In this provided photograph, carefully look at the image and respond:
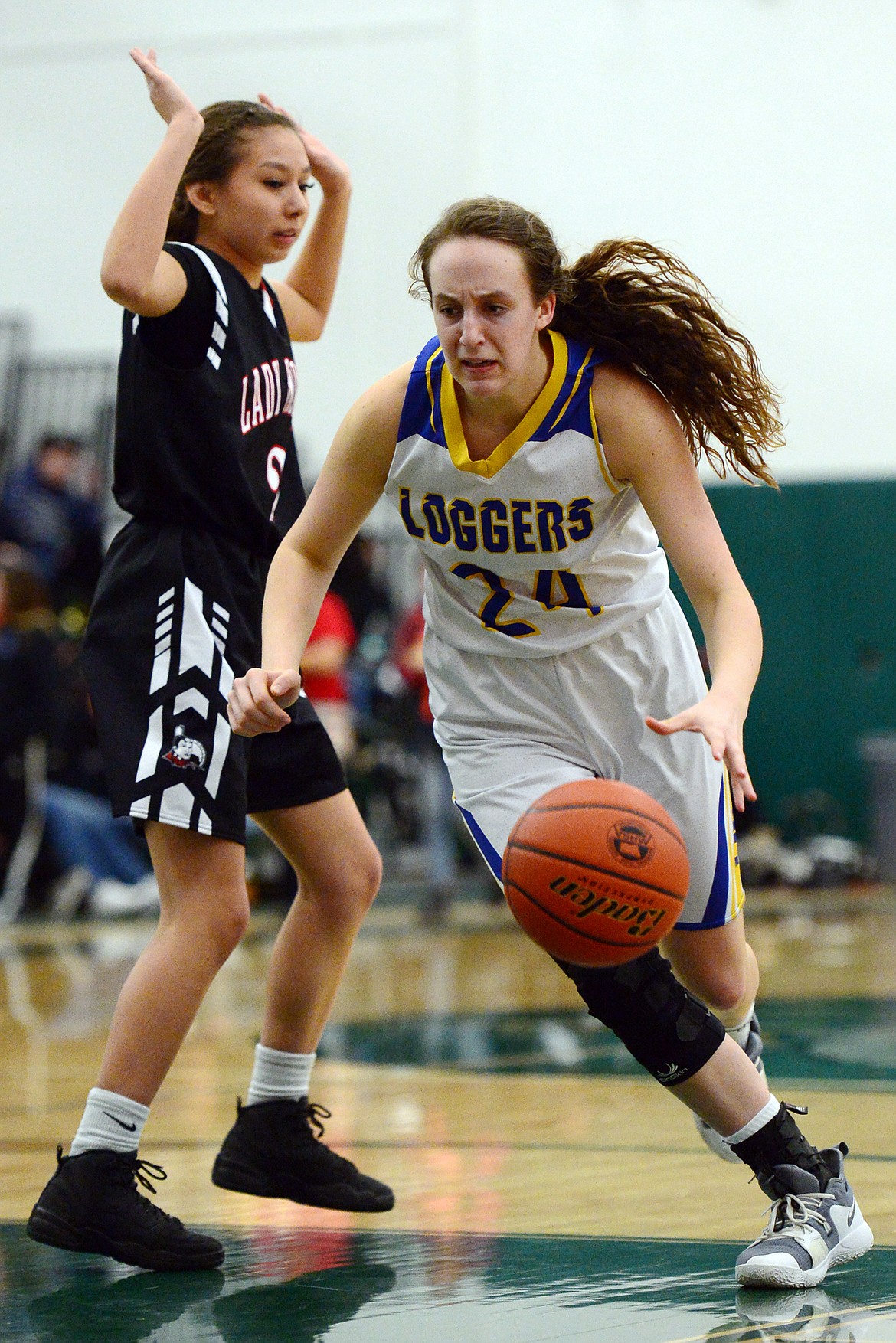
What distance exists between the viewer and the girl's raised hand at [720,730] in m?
2.63

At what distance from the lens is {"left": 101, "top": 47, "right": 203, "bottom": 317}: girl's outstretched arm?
124 inches

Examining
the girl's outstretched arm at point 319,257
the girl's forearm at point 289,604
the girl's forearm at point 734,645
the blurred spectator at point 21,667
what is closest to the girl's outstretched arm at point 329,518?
the girl's forearm at point 289,604

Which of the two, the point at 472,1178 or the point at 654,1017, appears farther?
the point at 472,1178

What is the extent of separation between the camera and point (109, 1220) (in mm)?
3127

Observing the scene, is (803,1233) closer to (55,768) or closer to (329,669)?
(329,669)

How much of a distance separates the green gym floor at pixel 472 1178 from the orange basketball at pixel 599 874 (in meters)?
0.57

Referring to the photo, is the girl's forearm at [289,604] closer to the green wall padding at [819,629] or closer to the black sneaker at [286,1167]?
the black sneaker at [286,1167]

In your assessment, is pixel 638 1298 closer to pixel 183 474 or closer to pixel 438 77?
pixel 183 474

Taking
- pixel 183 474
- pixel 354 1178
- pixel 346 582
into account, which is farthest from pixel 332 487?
pixel 346 582

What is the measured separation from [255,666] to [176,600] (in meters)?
0.22

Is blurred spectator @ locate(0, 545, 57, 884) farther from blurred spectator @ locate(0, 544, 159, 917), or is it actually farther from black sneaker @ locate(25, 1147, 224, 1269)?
black sneaker @ locate(25, 1147, 224, 1269)

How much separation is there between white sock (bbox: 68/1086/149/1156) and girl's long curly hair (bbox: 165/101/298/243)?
5.35 feet

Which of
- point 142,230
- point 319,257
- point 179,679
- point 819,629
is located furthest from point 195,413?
point 819,629

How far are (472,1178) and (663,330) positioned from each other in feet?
6.03
